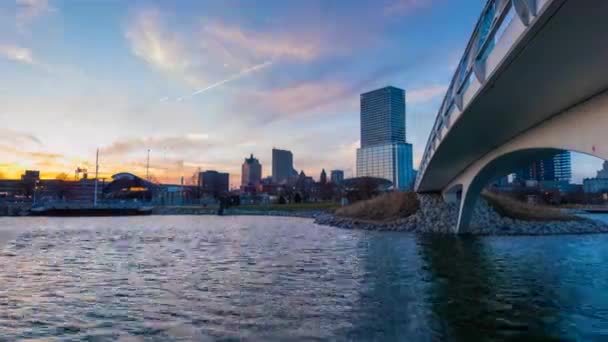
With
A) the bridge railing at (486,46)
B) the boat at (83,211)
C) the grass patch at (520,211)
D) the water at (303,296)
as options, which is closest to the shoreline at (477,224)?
the grass patch at (520,211)

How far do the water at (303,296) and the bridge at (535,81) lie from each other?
5004 mm

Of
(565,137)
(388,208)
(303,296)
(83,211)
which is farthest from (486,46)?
(83,211)

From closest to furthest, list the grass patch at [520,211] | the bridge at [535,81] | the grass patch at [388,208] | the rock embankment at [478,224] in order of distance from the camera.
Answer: the bridge at [535,81] → the rock embankment at [478,224] → the grass patch at [520,211] → the grass patch at [388,208]

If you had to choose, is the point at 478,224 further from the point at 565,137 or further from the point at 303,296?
the point at 303,296

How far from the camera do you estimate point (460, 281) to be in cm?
1510

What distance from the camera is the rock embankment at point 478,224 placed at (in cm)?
3897

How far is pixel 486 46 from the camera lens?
10.9 meters

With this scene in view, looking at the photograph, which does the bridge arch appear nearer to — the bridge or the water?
the bridge

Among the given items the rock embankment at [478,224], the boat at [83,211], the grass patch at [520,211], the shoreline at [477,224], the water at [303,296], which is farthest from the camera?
the boat at [83,211]

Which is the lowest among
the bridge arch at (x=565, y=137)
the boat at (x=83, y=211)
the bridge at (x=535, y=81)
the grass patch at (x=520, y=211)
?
the boat at (x=83, y=211)

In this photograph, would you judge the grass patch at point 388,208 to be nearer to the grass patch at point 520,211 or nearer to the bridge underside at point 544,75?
the grass patch at point 520,211

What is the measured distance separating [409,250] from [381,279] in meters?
10.4

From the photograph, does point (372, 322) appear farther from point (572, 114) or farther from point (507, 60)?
point (572, 114)

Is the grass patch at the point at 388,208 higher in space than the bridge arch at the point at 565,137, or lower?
lower
